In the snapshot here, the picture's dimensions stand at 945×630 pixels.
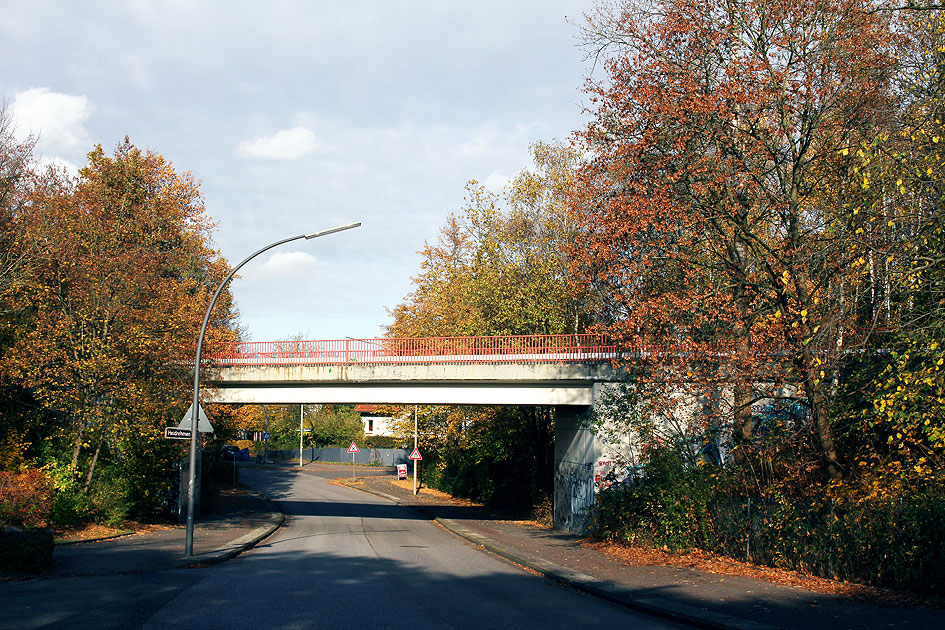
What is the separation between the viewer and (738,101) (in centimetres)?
1511

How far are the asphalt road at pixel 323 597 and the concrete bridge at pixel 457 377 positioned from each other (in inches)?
249

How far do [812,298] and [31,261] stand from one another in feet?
67.3

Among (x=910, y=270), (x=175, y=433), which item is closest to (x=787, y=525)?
(x=910, y=270)

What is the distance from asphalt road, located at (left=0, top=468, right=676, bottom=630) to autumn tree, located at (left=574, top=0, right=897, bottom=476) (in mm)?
6195

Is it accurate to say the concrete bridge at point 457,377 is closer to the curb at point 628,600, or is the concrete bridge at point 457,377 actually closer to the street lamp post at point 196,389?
the curb at point 628,600

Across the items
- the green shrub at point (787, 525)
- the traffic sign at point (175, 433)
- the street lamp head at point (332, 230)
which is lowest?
the green shrub at point (787, 525)

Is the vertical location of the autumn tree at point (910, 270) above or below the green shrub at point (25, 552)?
above

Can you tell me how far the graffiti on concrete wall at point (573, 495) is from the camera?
22.7 meters

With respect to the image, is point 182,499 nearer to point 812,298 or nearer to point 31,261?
point 31,261

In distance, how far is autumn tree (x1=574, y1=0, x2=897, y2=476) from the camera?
15055mm

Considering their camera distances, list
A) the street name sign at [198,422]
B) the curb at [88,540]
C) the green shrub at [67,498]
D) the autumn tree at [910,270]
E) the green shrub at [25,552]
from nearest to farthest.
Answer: the autumn tree at [910,270] → the green shrub at [25,552] → the street name sign at [198,422] → the curb at [88,540] → the green shrub at [67,498]

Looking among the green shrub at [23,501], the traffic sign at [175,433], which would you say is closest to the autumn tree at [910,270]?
the traffic sign at [175,433]

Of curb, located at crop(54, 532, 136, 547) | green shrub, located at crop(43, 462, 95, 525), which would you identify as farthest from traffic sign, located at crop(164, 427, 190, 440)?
green shrub, located at crop(43, 462, 95, 525)

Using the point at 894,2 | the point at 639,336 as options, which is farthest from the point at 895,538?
the point at 894,2
